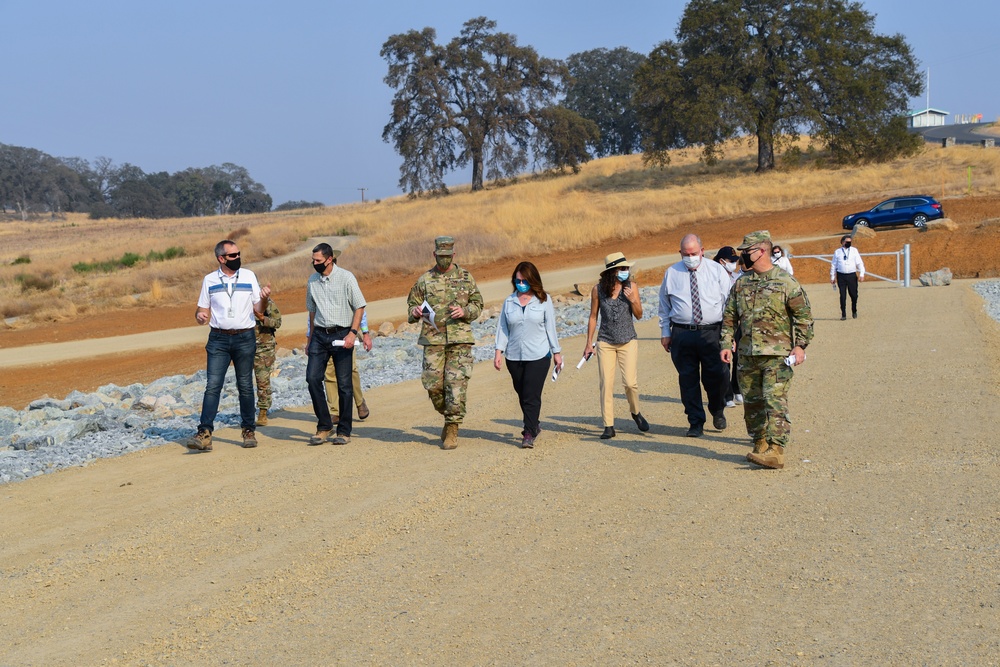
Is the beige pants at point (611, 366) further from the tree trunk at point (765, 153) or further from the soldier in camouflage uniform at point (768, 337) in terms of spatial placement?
the tree trunk at point (765, 153)

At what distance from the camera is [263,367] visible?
11.6 metres

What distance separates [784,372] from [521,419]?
3893 millimetres

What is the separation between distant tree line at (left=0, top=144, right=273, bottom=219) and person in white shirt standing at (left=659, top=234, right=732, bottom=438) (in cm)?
11517

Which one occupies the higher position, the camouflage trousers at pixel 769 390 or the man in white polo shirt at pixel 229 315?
the man in white polo shirt at pixel 229 315

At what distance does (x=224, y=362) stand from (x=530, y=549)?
447 centimetres

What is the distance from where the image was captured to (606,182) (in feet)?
204

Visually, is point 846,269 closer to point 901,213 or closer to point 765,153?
point 901,213

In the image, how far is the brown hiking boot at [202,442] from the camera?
9.88m

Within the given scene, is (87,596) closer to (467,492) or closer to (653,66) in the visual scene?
(467,492)

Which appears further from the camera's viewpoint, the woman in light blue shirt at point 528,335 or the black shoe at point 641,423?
the black shoe at point 641,423

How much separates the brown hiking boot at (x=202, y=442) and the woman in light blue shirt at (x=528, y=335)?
3.13 metres

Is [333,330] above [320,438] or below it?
above

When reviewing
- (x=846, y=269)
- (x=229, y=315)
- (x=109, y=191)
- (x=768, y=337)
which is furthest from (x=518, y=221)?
(x=109, y=191)

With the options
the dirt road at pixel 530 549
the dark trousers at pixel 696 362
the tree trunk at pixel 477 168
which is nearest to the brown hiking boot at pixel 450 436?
the dirt road at pixel 530 549
